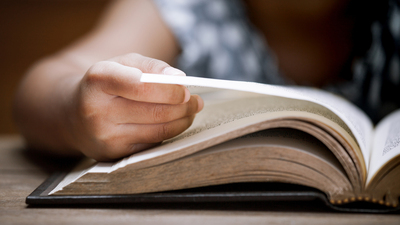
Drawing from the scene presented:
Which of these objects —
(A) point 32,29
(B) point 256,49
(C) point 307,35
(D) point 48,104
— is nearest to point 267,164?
(D) point 48,104

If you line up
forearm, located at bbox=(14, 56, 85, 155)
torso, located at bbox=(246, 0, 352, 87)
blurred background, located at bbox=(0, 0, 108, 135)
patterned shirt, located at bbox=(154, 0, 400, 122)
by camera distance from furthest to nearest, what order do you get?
blurred background, located at bbox=(0, 0, 108, 135), torso, located at bbox=(246, 0, 352, 87), patterned shirt, located at bbox=(154, 0, 400, 122), forearm, located at bbox=(14, 56, 85, 155)

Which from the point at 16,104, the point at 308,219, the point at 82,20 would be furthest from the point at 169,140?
the point at 82,20

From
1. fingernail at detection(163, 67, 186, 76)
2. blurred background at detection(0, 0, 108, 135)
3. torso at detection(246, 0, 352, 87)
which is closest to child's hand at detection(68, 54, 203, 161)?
fingernail at detection(163, 67, 186, 76)

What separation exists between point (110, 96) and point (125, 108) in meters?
0.02

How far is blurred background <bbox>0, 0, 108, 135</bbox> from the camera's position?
158cm

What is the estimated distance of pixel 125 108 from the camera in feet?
1.11

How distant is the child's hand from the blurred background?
1.43 meters

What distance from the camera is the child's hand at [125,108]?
1.05 feet

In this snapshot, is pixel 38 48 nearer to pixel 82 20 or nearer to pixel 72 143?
pixel 82 20

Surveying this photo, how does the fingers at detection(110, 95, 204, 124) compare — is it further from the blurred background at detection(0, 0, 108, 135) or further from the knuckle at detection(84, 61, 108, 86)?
the blurred background at detection(0, 0, 108, 135)

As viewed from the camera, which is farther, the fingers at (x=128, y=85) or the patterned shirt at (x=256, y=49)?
the patterned shirt at (x=256, y=49)

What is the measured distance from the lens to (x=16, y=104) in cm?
56

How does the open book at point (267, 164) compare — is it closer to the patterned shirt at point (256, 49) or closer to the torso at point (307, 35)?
the patterned shirt at point (256, 49)

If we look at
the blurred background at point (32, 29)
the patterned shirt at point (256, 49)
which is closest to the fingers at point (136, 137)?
the patterned shirt at point (256, 49)
